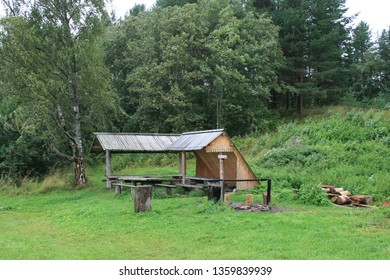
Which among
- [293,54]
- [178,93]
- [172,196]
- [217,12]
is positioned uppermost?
[217,12]

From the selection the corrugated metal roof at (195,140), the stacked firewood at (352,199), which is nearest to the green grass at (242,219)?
the stacked firewood at (352,199)

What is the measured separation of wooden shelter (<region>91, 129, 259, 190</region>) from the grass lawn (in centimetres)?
360

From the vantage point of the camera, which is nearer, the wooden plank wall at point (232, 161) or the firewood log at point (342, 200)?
the firewood log at point (342, 200)

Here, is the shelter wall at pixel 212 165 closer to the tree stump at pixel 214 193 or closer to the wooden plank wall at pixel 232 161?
the wooden plank wall at pixel 232 161

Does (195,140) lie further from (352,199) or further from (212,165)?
(352,199)

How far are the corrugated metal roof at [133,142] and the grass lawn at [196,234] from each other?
241 inches

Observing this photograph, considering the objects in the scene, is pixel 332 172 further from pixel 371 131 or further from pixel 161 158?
pixel 161 158

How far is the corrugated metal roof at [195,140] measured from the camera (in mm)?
17594

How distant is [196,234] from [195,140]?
9326mm

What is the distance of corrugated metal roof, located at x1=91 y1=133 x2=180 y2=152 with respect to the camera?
2058 centimetres

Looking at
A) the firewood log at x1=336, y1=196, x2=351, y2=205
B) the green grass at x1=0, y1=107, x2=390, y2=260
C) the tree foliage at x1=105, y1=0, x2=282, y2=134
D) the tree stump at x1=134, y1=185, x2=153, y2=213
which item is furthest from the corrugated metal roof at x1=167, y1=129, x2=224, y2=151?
the tree foliage at x1=105, y1=0, x2=282, y2=134

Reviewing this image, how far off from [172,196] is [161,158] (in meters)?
13.4

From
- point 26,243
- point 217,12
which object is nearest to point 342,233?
point 26,243

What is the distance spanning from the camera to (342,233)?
8961 mm
